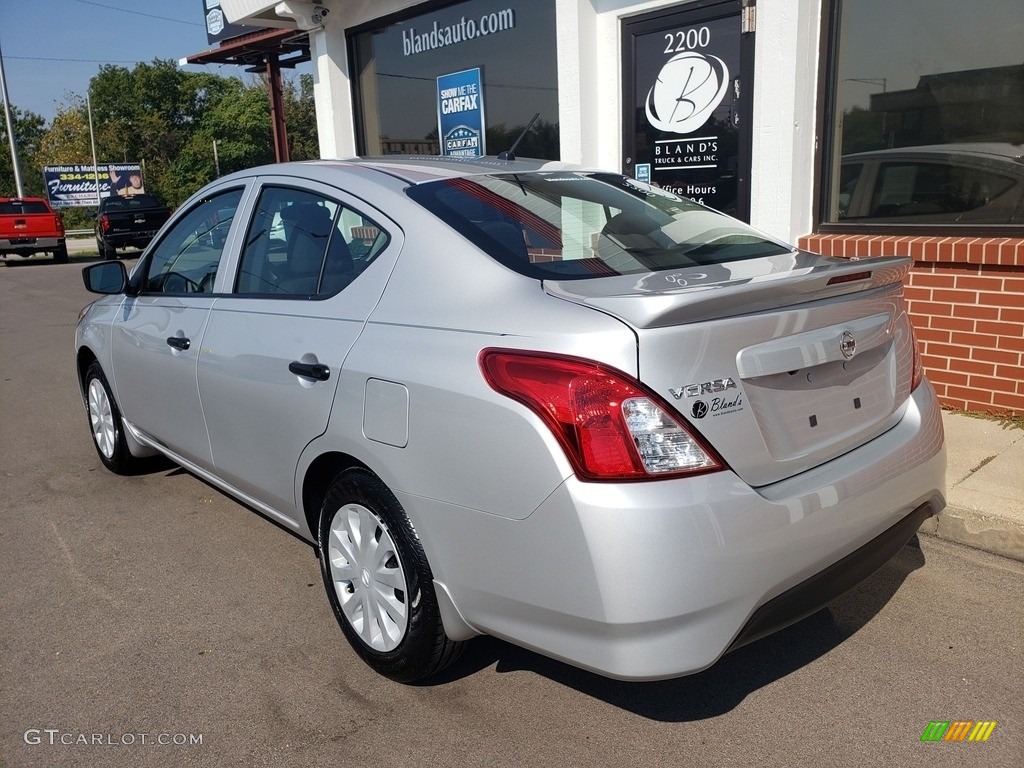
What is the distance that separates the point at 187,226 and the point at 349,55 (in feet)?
23.8

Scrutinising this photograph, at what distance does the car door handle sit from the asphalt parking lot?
0.97 m

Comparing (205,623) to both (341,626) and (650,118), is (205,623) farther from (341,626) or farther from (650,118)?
(650,118)

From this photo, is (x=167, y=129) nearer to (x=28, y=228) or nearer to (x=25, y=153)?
(x=25, y=153)

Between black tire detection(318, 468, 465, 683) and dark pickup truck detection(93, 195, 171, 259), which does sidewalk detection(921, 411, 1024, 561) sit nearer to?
black tire detection(318, 468, 465, 683)

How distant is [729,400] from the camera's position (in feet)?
7.02

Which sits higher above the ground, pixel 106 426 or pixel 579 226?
pixel 579 226

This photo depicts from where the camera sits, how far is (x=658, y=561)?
2.02m

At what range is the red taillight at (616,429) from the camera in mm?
2053

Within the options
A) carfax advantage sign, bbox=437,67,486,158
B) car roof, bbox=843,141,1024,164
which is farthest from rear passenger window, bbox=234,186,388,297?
carfax advantage sign, bbox=437,67,486,158

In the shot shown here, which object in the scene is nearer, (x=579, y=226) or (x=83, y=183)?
(x=579, y=226)

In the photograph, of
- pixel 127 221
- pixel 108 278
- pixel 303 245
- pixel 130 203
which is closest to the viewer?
pixel 303 245

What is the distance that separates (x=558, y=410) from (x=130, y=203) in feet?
79.5

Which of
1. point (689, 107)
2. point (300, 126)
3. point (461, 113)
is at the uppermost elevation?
point (300, 126)

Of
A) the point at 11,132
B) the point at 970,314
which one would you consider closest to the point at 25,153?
the point at 11,132
